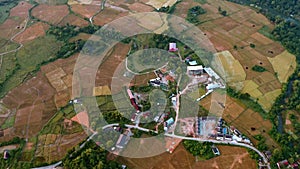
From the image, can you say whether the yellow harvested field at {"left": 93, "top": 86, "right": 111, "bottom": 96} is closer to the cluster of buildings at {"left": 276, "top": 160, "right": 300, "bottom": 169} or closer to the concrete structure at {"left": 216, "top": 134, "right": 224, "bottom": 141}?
the concrete structure at {"left": 216, "top": 134, "right": 224, "bottom": 141}

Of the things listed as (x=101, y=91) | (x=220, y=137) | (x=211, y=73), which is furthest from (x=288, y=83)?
(x=101, y=91)

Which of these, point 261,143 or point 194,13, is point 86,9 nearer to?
A: point 194,13

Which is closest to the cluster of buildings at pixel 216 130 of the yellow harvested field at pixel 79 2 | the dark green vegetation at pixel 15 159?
the dark green vegetation at pixel 15 159

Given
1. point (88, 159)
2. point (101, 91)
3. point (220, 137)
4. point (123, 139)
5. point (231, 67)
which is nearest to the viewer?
point (88, 159)

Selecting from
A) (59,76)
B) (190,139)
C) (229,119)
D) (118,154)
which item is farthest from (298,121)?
(59,76)

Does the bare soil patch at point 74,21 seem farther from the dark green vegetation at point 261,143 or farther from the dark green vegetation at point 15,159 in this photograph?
the dark green vegetation at point 261,143

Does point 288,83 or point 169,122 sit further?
point 288,83

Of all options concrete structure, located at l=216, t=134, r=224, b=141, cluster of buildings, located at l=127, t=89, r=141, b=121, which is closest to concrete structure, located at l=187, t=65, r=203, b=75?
cluster of buildings, located at l=127, t=89, r=141, b=121
